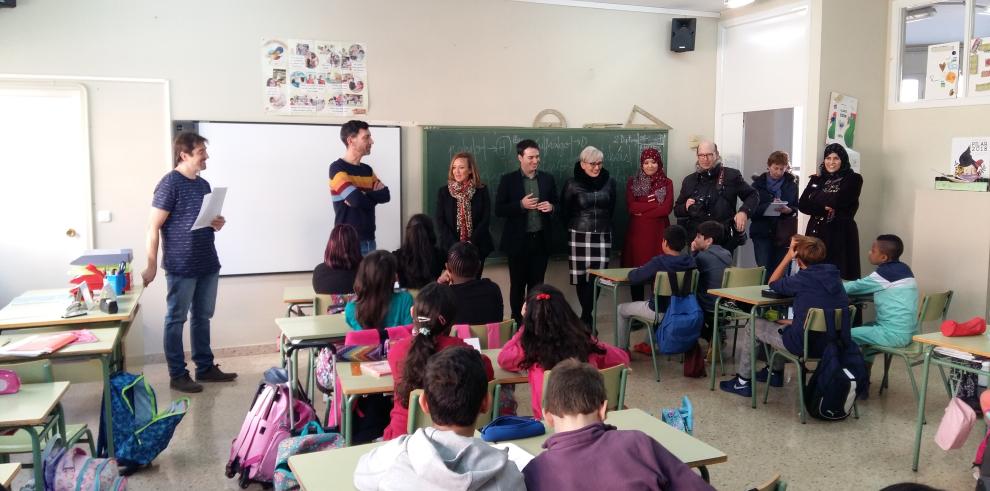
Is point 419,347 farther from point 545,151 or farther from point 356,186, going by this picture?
point 545,151

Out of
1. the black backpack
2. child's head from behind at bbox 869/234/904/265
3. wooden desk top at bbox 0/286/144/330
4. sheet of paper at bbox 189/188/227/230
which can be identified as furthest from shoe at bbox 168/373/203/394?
child's head from behind at bbox 869/234/904/265

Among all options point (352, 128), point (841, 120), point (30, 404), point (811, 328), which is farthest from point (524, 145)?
point (30, 404)

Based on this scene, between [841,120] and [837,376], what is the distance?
Answer: 2696 millimetres

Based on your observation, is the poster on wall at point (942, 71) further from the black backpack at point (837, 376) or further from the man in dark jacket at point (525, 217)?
the man in dark jacket at point (525, 217)

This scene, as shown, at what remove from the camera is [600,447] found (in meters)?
1.82

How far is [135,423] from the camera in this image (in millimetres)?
3723

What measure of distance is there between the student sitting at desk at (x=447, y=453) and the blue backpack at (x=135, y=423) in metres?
2.09

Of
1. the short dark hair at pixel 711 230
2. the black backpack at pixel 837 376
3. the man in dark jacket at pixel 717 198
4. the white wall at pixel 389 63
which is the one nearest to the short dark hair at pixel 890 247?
the black backpack at pixel 837 376

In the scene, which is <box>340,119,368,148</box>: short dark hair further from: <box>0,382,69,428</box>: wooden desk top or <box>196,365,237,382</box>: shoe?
<box>0,382,69,428</box>: wooden desk top

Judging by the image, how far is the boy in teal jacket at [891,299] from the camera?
15.1 feet

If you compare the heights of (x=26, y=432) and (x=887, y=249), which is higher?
(x=887, y=249)

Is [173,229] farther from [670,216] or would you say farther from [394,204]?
[670,216]

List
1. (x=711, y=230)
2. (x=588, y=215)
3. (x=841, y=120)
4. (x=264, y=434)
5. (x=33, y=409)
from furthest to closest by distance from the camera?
(x=588, y=215), (x=841, y=120), (x=711, y=230), (x=264, y=434), (x=33, y=409)

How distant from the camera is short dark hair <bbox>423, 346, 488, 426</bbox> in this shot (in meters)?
2.06
